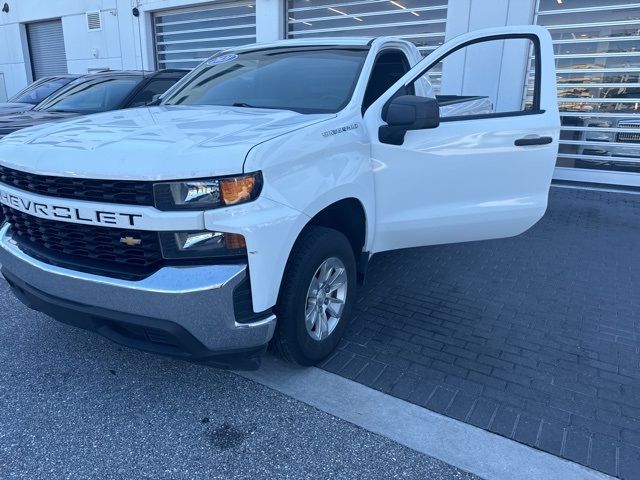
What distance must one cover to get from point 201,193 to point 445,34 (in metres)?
7.51

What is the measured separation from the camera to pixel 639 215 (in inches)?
268

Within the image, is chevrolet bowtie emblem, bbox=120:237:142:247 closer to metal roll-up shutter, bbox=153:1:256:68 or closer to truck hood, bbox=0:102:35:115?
truck hood, bbox=0:102:35:115

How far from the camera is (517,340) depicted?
3.55 m

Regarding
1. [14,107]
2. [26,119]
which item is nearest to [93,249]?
[26,119]

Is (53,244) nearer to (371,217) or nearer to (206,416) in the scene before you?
(206,416)

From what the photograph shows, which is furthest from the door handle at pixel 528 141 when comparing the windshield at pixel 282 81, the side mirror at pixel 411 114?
the windshield at pixel 282 81

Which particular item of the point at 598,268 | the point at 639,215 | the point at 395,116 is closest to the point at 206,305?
the point at 395,116

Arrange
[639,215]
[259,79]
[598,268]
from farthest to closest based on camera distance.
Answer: [639,215] < [598,268] < [259,79]

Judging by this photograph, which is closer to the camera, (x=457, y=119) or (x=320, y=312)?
(x=320, y=312)

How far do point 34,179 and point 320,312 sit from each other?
5.75ft

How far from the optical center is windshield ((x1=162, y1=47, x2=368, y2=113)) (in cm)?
351

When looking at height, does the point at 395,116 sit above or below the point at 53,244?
above

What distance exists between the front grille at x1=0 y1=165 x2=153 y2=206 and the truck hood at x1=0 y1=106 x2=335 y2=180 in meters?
0.04

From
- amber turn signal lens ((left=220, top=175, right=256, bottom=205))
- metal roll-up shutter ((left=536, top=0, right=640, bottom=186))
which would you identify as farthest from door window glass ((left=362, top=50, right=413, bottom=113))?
metal roll-up shutter ((left=536, top=0, right=640, bottom=186))
